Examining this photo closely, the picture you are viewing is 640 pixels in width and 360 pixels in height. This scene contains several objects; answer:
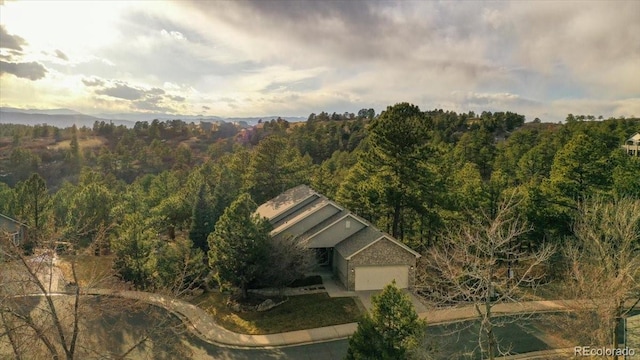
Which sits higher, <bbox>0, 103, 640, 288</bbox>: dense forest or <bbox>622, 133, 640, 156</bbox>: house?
<bbox>622, 133, 640, 156</bbox>: house

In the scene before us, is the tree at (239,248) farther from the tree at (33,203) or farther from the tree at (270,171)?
the tree at (33,203)

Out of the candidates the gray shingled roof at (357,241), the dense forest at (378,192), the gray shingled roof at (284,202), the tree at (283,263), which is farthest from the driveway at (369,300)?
the gray shingled roof at (284,202)

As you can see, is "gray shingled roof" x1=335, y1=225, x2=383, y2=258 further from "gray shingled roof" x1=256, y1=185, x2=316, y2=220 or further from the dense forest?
"gray shingled roof" x1=256, y1=185, x2=316, y2=220

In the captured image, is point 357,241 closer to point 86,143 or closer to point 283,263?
point 283,263

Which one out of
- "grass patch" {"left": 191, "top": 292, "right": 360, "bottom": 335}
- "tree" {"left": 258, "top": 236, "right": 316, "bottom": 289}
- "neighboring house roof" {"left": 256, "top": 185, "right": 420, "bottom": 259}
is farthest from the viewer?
"neighboring house roof" {"left": 256, "top": 185, "right": 420, "bottom": 259}

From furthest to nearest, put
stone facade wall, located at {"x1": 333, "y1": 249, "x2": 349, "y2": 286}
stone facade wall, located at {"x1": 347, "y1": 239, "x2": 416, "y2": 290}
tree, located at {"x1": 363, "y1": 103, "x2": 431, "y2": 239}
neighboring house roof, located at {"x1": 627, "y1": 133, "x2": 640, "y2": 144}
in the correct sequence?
neighboring house roof, located at {"x1": 627, "y1": 133, "x2": 640, "y2": 144}
tree, located at {"x1": 363, "y1": 103, "x2": 431, "y2": 239}
stone facade wall, located at {"x1": 333, "y1": 249, "x2": 349, "y2": 286}
stone facade wall, located at {"x1": 347, "y1": 239, "x2": 416, "y2": 290}

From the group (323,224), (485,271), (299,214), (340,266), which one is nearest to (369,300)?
(340,266)

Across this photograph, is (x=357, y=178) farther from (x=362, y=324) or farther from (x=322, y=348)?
(x=362, y=324)

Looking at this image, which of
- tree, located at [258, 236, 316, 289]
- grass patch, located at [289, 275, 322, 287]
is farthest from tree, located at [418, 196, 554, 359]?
tree, located at [258, 236, 316, 289]
